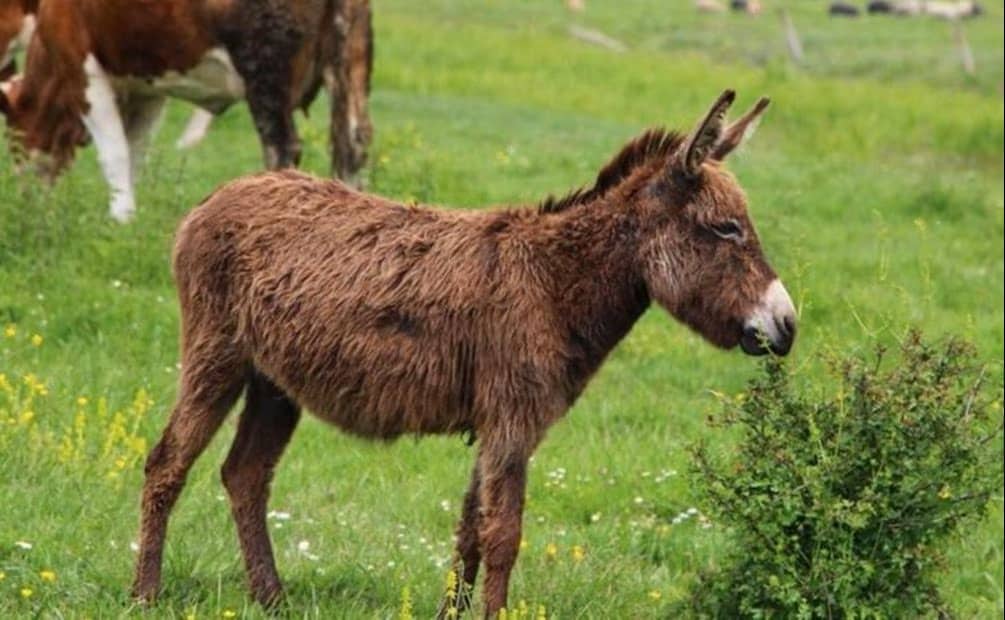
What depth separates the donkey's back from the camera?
21.3ft

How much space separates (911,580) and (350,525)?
2.54 m

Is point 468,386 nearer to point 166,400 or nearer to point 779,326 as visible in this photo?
point 779,326

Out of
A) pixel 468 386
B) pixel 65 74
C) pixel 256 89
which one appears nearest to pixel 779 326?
pixel 468 386

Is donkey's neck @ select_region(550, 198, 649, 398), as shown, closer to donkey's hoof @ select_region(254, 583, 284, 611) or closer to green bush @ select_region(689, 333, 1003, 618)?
green bush @ select_region(689, 333, 1003, 618)

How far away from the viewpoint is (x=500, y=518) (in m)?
6.38

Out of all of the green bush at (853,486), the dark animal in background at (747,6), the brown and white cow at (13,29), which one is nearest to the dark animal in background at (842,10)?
the dark animal in background at (747,6)

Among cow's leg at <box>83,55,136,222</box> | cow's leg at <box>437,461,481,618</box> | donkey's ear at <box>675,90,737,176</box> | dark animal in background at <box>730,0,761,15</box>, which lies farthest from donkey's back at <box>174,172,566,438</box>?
dark animal in background at <box>730,0,761,15</box>

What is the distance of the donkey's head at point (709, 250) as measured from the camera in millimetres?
6449

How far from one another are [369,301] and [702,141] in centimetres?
127

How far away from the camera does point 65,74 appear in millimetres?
13578

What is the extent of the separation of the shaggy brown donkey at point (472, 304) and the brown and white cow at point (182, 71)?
6028 mm

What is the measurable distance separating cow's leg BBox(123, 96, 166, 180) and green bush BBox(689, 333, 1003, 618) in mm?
8282

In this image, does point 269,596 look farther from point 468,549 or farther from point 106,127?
point 106,127

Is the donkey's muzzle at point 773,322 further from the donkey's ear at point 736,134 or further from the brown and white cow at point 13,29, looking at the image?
the brown and white cow at point 13,29
